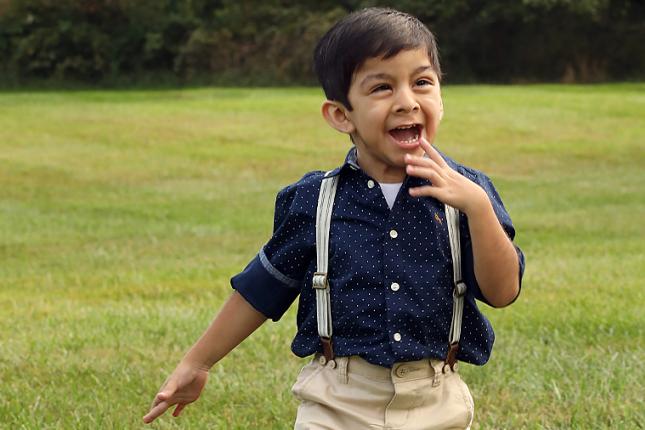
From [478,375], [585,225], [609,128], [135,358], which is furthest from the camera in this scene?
[609,128]

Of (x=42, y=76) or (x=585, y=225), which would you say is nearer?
(x=585, y=225)

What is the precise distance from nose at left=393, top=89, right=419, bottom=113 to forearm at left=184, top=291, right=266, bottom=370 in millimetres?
699

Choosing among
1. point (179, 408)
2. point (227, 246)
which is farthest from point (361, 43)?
point (227, 246)

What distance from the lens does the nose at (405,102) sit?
277cm

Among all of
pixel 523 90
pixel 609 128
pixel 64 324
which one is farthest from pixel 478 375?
pixel 523 90

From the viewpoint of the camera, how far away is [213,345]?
3.14 metres

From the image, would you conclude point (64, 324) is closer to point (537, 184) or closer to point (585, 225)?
point (585, 225)

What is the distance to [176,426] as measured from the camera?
4.18 metres

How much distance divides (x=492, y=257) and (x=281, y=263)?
581 mm

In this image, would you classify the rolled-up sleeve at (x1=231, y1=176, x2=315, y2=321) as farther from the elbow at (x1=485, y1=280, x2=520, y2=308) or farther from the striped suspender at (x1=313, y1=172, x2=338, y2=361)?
the elbow at (x1=485, y1=280, x2=520, y2=308)

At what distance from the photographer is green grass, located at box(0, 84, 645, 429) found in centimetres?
454

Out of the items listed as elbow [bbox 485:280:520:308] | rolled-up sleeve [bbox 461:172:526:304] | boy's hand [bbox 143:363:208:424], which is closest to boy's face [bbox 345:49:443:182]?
rolled-up sleeve [bbox 461:172:526:304]

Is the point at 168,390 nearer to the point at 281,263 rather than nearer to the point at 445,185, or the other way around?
the point at 281,263

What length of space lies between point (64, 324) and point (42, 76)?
4097 centimetres
